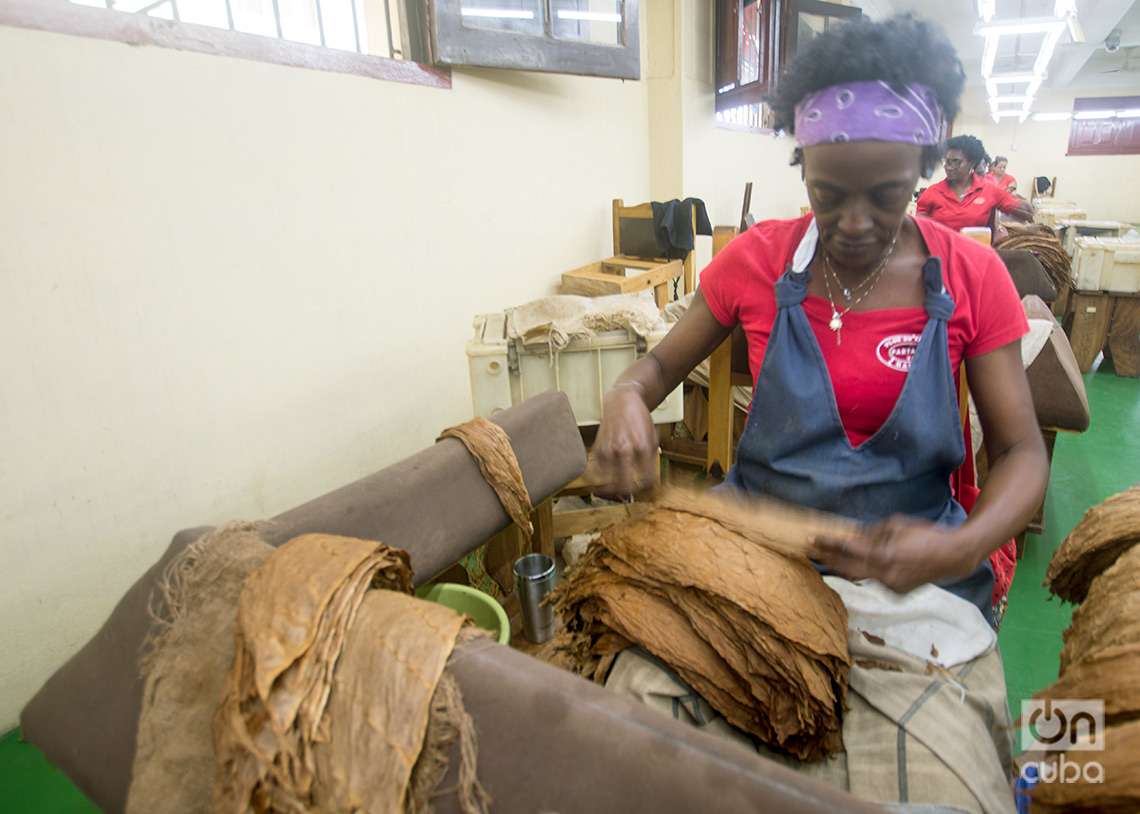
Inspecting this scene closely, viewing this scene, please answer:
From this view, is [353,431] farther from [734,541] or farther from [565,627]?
[734,541]

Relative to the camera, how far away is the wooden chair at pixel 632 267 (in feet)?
10.3

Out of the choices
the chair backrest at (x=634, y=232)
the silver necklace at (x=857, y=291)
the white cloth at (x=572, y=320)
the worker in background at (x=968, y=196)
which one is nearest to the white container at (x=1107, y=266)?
the worker in background at (x=968, y=196)

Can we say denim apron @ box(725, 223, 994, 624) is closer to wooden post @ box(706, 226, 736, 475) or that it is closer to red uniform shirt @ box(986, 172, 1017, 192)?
wooden post @ box(706, 226, 736, 475)

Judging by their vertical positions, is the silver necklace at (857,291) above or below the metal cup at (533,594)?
above

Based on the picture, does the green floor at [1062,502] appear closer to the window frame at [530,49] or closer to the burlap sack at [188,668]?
the burlap sack at [188,668]

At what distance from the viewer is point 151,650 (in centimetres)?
86

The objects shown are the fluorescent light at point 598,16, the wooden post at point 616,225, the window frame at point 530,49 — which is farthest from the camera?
the wooden post at point 616,225

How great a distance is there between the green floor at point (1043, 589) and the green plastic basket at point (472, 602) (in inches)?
34.3

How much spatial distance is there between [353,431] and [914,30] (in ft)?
7.32

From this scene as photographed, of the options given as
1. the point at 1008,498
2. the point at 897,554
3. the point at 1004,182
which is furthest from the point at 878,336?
the point at 1004,182

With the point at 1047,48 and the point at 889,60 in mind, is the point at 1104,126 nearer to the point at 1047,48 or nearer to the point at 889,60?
the point at 1047,48

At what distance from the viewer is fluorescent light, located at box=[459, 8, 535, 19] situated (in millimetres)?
2609

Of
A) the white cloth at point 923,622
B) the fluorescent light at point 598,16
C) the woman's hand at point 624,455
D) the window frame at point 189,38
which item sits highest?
the fluorescent light at point 598,16

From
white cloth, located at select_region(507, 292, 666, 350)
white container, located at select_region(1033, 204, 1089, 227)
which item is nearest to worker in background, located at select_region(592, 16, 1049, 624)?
white cloth, located at select_region(507, 292, 666, 350)
